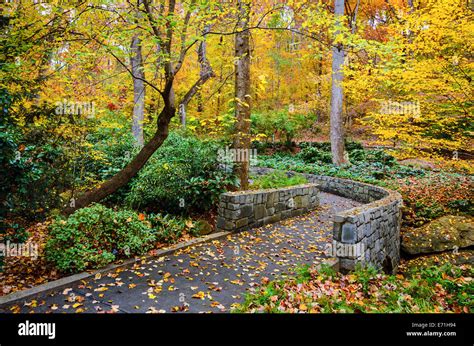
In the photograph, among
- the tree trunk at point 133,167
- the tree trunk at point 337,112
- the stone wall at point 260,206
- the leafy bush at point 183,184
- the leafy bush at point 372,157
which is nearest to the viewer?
the tree trunk at point 133,167

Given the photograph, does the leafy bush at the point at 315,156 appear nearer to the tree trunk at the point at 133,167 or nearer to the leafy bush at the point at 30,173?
the tree trunk at the point at 133,167

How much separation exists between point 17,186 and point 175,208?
3.48 meters

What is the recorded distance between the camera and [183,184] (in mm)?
7043

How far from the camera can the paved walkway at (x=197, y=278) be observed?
363cm

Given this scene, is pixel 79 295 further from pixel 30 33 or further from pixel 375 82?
pixel 375 82

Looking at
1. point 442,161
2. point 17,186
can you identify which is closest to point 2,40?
point 17,186

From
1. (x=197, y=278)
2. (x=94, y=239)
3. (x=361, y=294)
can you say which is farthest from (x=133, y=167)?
(x=361, y=294)

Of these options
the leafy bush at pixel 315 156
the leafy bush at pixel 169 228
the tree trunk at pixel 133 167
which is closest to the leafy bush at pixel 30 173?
the tree trunk at pixel 133 167

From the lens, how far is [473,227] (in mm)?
7734

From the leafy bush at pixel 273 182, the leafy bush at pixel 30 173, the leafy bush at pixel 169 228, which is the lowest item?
the leafy bush at pixel 169 228

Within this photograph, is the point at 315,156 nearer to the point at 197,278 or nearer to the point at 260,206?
the point at 260,206

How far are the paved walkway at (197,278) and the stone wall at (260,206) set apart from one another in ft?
1.03

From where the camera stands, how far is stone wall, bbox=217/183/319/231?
667cm
